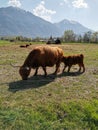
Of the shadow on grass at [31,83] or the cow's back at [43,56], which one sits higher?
the cow's back at [43,56]

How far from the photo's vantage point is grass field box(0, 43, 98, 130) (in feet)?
40.6

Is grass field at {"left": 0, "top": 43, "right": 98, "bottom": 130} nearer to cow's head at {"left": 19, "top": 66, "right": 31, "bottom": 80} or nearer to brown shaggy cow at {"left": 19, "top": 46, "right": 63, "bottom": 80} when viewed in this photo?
cow's head at {"left": 19, "top": 66, "right": 31, "bottom": 80}

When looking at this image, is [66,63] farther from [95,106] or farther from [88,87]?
[95,106]

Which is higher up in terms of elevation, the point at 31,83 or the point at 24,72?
the point at 24,72

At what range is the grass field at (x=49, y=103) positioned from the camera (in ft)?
40.6

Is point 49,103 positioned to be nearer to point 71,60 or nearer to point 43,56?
point 43,56

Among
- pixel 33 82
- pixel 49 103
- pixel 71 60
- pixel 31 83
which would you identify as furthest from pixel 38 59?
pixel 49 103

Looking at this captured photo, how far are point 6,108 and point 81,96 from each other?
3.61 meters

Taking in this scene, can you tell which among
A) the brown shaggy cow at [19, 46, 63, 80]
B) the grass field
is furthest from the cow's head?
the grass field

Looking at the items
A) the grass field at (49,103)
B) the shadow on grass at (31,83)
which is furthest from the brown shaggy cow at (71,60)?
the grass field at (49,103)

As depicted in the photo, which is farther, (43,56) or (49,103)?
(43,56)

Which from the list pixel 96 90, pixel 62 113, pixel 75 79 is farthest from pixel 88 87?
pixel 62 113

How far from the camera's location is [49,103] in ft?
45.2

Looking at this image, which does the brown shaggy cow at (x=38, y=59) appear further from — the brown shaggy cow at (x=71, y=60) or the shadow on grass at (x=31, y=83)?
the brown shaggy cow at (x=71, y=60)
